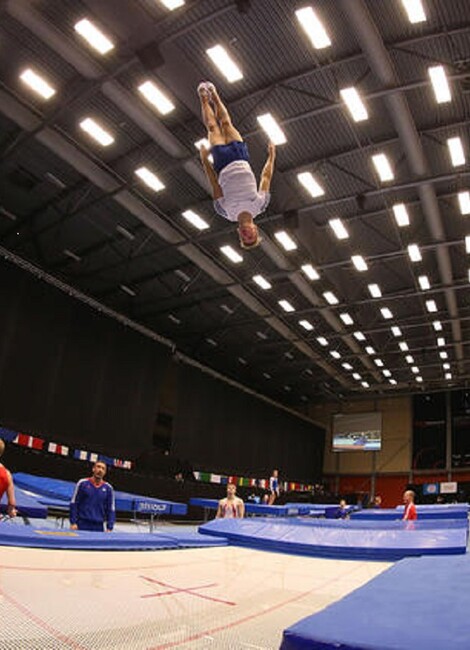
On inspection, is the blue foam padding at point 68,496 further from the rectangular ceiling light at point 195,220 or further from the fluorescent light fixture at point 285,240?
the fluorescent light fixture at point 285,240

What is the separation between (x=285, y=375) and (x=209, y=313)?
23.6 ft

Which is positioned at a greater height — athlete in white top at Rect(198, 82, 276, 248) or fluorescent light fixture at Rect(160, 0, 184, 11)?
fluorescent light fixture at Rect(160, 0, 184, 11)

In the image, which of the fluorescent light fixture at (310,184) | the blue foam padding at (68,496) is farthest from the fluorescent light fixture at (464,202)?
the blue foam padding at (68,496)

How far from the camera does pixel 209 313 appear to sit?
52.1 ft

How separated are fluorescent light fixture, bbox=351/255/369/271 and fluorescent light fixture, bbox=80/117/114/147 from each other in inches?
251

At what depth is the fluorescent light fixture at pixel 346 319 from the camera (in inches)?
601

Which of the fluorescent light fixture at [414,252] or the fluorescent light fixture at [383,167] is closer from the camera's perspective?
the fluorescent light fixture at [383,167]

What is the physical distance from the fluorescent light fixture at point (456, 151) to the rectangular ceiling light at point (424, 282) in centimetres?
431

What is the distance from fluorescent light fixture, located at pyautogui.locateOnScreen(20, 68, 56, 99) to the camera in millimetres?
7636

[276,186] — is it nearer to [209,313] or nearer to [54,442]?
[209,313]

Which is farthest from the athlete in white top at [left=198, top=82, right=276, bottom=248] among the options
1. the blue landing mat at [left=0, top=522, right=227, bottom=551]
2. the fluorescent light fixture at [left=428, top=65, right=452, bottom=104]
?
the fluorescent light fixture at [left=428, top=65, right=452, bottom=104]

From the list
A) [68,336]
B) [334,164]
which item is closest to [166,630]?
[334,164]

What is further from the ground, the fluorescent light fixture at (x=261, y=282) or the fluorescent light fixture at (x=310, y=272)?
the fluorescent light fixture at (x=310, y=272)

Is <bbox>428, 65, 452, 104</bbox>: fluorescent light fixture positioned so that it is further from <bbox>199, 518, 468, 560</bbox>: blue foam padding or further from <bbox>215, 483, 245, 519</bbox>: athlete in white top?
<bbox>215, 483, 245, 519</bbox>: athlete in white top
